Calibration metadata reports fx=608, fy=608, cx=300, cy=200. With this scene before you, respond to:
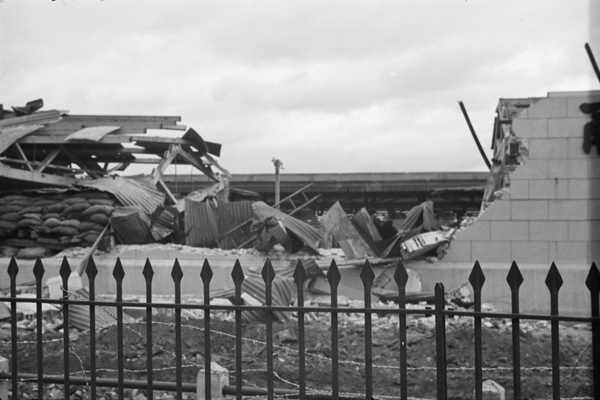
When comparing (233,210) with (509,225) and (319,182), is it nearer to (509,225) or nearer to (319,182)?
(509,225)

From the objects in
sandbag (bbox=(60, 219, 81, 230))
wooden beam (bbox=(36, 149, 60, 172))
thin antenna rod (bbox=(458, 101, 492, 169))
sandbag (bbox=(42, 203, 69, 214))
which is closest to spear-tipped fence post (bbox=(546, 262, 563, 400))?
thin antenna rod (bbox=(458, 101, 492, 169))

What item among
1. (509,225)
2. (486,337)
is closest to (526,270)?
(509,225)

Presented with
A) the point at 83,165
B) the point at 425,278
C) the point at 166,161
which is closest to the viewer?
the point at 425,278

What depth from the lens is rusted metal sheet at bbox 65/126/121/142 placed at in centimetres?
1392

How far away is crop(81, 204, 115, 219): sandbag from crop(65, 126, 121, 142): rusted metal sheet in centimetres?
219

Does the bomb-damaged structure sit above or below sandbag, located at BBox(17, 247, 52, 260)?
above

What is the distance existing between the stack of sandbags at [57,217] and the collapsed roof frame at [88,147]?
0.79 metres

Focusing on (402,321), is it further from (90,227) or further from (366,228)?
(90,227)

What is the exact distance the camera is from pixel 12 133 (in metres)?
14.1

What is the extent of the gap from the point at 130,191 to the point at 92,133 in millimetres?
2050

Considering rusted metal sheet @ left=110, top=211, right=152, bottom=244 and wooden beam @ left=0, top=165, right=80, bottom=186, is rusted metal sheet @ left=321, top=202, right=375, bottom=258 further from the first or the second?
wooden beam @ left=0, top=165, right=80, bottom=186

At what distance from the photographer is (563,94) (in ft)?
33.2

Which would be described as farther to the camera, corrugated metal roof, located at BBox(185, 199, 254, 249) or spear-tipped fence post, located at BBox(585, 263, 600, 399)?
corrugated metal roof, located at BBox(185, 199, 254, 249)

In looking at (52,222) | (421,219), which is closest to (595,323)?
(421,219)
